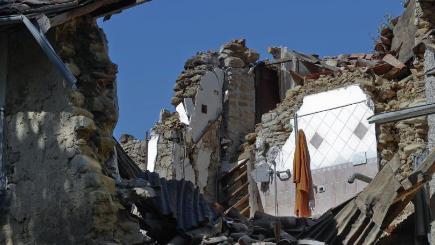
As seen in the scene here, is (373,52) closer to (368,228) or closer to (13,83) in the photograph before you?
(368,228)

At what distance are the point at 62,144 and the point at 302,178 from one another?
8.21 m

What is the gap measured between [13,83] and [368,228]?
4010 mm

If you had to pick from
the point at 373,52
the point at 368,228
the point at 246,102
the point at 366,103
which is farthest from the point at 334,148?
the point at 368,228

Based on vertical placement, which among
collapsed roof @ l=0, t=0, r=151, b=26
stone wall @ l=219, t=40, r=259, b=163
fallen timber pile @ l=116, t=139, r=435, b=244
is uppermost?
stone wall @ l=219, t=40, r=259, b=163

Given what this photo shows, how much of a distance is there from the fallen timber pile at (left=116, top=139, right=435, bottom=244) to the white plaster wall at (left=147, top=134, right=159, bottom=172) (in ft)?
25.8

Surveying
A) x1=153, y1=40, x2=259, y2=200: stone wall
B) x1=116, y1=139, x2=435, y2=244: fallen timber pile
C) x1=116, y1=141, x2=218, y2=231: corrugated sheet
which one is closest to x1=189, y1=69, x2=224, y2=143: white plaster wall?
x1=153, y1=40, x2=259, y2=200: stone wall

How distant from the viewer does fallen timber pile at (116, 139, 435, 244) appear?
9.35m

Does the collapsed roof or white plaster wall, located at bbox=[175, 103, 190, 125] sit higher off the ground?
white plaster wall, located at bbox=[175, 103, 190, 125]

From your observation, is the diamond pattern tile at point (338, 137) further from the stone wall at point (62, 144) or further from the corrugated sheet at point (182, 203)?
the stone wall at point (62, 144)

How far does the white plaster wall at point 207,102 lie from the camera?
1900 cm

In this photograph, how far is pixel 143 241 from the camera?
8203 mm

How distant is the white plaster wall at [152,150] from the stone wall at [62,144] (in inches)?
A: 387

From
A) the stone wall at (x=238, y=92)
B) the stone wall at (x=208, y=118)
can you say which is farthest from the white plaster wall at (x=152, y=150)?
the stone wall at (x=238, y=92)

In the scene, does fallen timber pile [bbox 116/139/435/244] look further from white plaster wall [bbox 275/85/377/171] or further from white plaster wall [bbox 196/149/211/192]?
white plaster wall [bbox 196/149/211/192]
